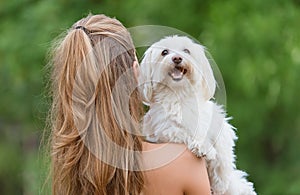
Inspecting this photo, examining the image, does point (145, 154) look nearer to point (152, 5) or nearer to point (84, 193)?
point (84, 193)

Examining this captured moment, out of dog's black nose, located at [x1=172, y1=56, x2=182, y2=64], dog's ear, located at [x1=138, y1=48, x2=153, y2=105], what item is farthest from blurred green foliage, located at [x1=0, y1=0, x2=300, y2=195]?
dog's black nose, located at [x1=172, y1=56, x2=182, y2=64]

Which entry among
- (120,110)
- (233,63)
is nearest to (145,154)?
(120,110)

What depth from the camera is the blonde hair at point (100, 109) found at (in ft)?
7.25

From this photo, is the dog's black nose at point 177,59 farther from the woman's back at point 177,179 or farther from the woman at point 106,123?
the woman's back at point 177,179

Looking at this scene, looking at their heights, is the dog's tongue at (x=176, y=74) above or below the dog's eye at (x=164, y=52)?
below

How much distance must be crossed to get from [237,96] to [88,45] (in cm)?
492

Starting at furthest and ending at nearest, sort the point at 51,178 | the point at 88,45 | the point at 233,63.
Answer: the point at 233,63 → the point at 51,178 → the point at 88,45

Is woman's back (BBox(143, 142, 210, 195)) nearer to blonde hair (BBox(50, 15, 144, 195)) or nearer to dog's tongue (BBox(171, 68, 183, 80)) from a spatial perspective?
blonde hair (BBox(50, 15, 144, 195))

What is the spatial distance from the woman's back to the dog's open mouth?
0.41 m

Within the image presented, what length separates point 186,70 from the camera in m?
2.59

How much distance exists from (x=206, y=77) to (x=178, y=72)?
10 centimetres


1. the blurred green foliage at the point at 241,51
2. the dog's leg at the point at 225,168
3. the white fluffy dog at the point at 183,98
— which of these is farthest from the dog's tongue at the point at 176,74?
the blurred green foliage at the point at 241,51

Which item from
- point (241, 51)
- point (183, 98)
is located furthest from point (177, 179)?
point (241, 51)

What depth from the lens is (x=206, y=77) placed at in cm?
260
